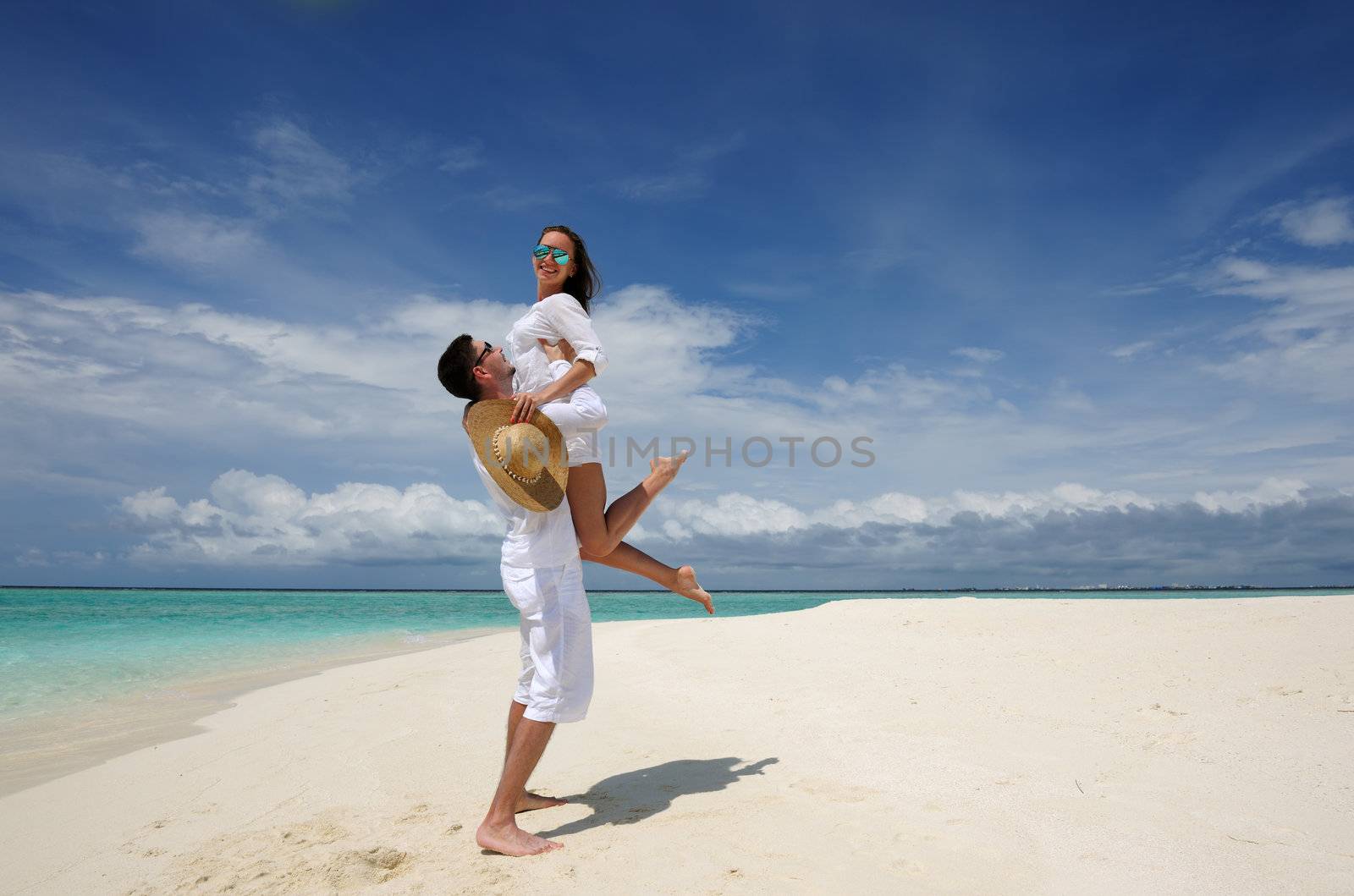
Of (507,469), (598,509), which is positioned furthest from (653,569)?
(507,469)

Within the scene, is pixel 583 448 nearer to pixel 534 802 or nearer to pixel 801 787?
pixel 534 802

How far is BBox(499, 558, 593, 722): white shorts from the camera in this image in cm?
304

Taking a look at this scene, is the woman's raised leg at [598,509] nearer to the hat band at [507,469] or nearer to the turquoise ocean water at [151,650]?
the hat band at [507,469]

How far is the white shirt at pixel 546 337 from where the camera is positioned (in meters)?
3.18

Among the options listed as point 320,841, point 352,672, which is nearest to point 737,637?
point 352,672

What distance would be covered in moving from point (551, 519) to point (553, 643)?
1.67ft

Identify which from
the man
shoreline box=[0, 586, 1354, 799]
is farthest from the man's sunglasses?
shoreline box=[0, 586, 1354, 799]

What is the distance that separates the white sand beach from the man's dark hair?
74.7 inches

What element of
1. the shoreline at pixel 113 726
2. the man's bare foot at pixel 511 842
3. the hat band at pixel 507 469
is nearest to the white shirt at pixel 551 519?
the hat band at pixel 507 469

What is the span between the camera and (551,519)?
124 inches

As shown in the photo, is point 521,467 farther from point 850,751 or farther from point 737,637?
point 737,637

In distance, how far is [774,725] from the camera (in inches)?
181

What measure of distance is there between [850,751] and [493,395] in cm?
252

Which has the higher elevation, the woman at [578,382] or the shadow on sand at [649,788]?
the woman at [578,382]
